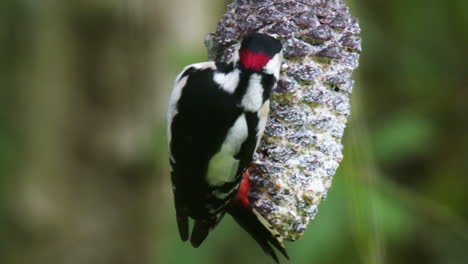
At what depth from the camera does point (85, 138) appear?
9.45 ft

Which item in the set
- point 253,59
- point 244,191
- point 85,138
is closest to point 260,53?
point 253,59

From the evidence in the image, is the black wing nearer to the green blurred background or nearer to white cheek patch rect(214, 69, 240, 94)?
white cheek patch rect(214, 69, 240, 94)

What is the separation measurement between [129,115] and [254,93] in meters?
1.83

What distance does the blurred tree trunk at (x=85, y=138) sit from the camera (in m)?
2.78

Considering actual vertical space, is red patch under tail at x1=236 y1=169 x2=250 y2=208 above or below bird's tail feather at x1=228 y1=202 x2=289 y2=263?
above

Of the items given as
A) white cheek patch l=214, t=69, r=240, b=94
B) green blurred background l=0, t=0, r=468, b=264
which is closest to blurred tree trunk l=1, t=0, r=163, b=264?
green blurred background l=0, t=0, r=468, b=264

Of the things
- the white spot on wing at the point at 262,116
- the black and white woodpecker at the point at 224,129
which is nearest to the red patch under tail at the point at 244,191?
the black and white woodpecker at the point at 224,129

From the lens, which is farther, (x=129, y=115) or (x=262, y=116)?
(x=129, y=115)

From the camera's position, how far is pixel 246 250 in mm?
2164

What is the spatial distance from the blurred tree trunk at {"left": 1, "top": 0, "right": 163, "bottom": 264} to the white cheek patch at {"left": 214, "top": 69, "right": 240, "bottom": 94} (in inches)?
65.4

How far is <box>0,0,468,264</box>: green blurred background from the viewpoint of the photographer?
→ 8.21 ft

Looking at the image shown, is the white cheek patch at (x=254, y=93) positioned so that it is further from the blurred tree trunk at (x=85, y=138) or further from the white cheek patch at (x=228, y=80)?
the blurred tree trunk at (x=85, y=138)

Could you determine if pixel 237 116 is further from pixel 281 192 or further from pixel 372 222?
pixel 372 222

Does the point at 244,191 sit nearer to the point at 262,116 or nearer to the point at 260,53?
the point at 262,116
